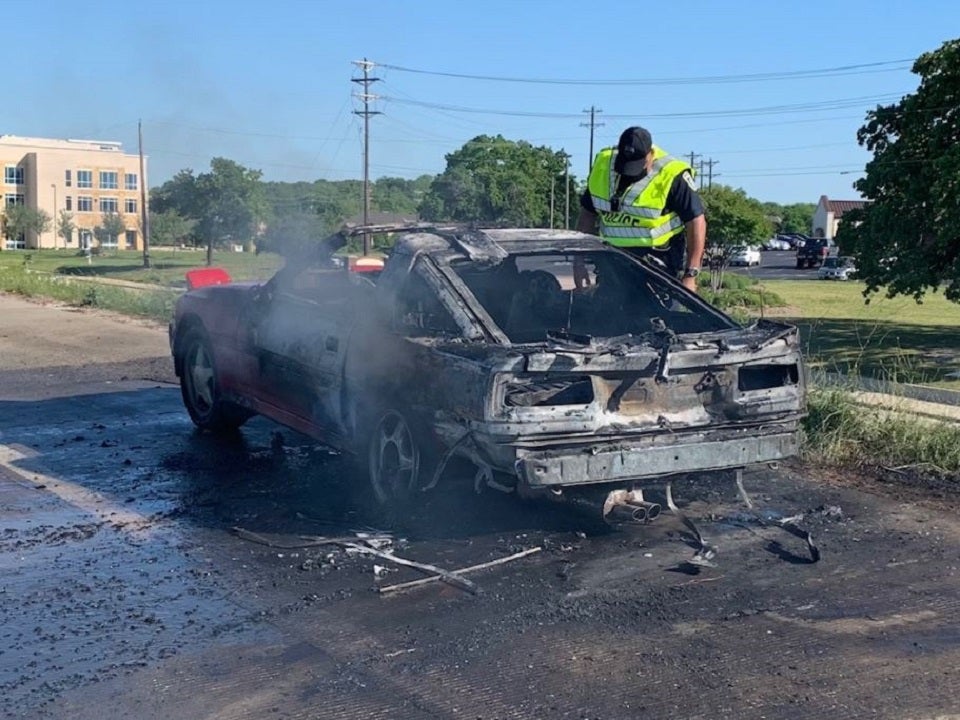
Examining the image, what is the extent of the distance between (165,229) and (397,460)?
92.2m

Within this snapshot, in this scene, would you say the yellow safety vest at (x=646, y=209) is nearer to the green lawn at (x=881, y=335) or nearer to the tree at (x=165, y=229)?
the green lawn at (x=881, y=335)

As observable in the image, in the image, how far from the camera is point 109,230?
10656cm

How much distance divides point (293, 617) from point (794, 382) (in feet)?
9.36

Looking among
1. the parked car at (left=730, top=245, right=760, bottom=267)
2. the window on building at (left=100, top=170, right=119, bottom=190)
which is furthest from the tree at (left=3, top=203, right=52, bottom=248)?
the parked car at (left=730, top=245, right=760, bottom=267)

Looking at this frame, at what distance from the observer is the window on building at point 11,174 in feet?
365

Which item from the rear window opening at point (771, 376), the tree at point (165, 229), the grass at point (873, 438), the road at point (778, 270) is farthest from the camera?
the tree at point (165, 229)

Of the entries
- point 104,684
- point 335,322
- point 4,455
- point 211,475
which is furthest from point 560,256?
point 4,455

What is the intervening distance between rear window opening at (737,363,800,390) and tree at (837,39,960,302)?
33.1 ft

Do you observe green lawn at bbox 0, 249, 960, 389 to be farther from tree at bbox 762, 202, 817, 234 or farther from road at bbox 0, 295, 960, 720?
tree at bbox 762, 202, 817, 234

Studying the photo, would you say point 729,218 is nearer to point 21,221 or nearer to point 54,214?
point 21,221

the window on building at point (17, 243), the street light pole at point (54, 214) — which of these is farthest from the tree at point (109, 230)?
the window on building at point (17, 243)

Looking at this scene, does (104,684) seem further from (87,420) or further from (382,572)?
(87,420)

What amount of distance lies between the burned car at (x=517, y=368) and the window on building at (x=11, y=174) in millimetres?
114220

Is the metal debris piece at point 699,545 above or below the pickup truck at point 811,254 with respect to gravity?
below
